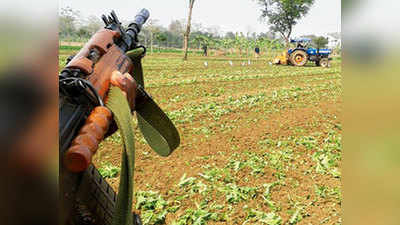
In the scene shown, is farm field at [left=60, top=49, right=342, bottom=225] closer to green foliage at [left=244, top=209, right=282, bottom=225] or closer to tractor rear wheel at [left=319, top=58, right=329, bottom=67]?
green foliage at [left=244, top=209, right=282, bottom=225]

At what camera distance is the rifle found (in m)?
0.89

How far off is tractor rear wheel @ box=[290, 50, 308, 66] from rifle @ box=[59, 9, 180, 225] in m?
24.8

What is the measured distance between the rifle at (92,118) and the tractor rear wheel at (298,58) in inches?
976

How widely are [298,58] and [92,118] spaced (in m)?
26.2

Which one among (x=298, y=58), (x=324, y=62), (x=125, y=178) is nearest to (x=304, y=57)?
(x=298, y=58)

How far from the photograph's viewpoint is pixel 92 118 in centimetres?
101

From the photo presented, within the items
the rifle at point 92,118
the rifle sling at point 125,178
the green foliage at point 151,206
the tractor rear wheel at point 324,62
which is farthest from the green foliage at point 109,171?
the tractor rear wheel at point 324,62

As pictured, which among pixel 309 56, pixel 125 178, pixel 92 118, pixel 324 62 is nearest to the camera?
pixel 92 118

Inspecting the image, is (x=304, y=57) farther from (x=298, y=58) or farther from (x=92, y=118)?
(x=92, y=118)

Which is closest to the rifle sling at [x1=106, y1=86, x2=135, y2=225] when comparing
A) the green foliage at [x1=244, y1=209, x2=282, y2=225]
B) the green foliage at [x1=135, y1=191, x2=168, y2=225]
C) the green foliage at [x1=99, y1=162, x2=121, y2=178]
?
the green foliage at [x1=135, y1=191, x2=168, y2=225]

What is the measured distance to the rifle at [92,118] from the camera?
2.94 ft

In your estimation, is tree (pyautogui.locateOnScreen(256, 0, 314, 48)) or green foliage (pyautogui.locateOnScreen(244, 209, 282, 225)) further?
tree (pyautogui.locateOnScreen(256, 0, 314, 48))
